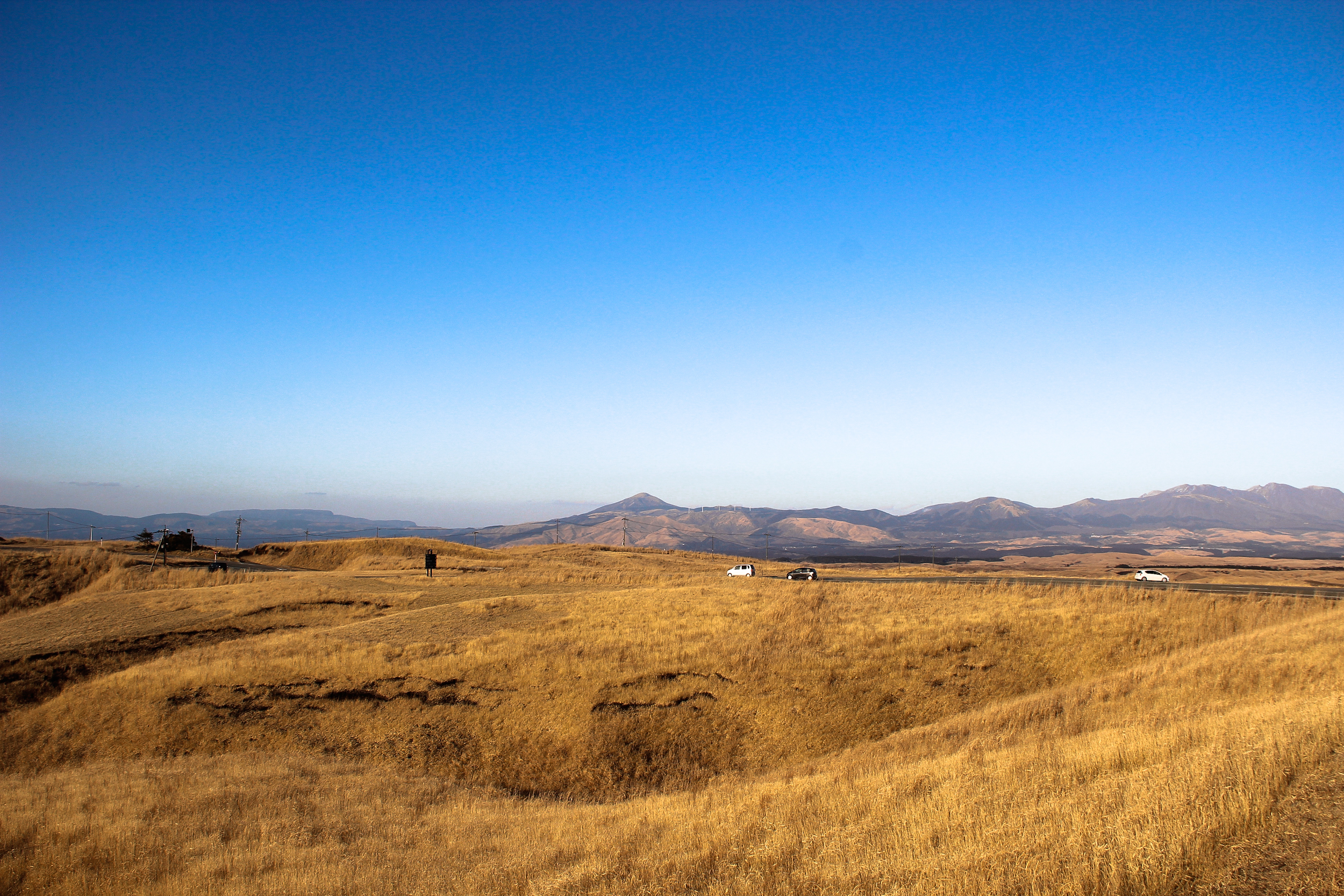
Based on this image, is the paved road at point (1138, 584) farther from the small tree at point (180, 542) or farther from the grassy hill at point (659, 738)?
the small tree at point (180, 542)

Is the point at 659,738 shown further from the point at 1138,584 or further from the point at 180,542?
the point at 180,542

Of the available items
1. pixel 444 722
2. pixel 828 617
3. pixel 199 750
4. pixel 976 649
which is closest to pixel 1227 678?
pixel 976 649

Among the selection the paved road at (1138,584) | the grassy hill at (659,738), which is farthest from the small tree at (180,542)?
the paved road at (1138,584)

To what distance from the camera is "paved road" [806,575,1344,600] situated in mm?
37062

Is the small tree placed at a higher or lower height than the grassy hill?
higher

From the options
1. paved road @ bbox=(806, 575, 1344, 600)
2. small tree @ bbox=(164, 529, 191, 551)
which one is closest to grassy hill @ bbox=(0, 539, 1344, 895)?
paved road @ bbox=(806, 575, 1344, 600)

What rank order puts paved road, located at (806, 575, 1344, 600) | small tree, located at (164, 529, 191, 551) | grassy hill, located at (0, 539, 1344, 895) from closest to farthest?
grassy hill, located at (0, 539, 1344, 895), paved road, located at (806, 575, 1344, 600), small tree, located at (164, 529, 191, 551)

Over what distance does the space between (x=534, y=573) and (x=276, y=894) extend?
4564 centimetres

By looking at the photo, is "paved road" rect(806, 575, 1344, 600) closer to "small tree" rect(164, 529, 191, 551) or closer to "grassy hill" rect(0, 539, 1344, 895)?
"grassy hill" rect(0, 539, 1344, 895)

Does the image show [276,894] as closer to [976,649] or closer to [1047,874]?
[1047,874]

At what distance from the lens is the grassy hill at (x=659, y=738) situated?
9.27 metres

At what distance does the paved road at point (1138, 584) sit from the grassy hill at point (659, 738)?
606 centimetres

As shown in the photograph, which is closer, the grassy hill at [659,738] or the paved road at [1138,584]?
the grassy hill at [659,738]

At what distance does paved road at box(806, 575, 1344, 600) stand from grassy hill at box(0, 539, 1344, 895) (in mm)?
6058
